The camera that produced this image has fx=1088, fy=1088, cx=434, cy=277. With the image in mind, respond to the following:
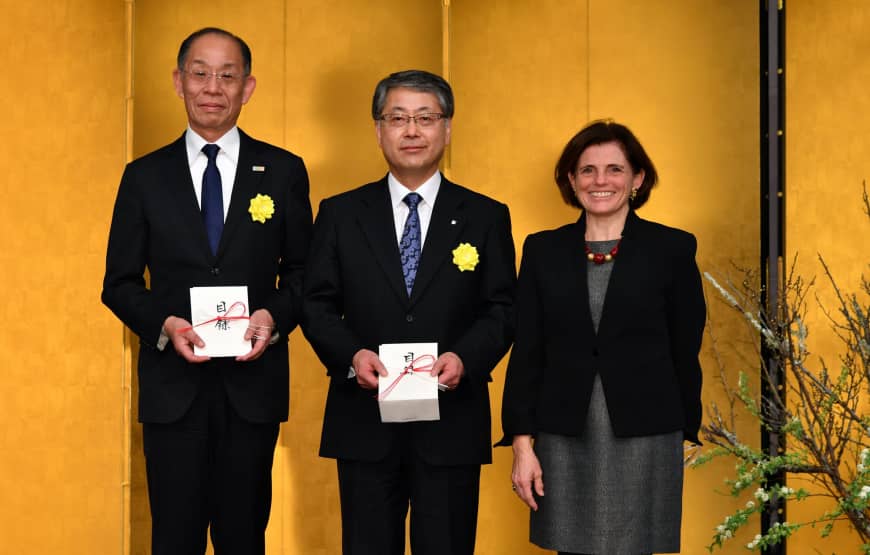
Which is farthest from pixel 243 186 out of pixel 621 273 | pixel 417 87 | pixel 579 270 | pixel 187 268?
pixel 621 273

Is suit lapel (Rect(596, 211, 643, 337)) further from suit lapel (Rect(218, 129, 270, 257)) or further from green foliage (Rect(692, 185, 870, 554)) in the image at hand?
suit lapel (Rect(218, 129, 270, 257))

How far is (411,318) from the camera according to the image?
9.01ft

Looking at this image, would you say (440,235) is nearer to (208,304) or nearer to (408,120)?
(408,120)

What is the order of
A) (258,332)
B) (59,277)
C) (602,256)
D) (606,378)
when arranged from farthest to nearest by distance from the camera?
(59,277), (258,332), (602,256), (606,378)

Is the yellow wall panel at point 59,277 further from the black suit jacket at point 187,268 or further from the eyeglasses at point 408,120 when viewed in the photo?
the eyeglasses at point 408,120

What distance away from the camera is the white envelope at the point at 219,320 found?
108 inches

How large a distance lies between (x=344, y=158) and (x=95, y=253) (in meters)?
1.02

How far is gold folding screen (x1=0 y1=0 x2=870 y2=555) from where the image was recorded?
4125 mm

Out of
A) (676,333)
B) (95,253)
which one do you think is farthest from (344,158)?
(676,333)

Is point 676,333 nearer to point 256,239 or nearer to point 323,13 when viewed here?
point 256,239

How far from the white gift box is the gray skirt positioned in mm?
316

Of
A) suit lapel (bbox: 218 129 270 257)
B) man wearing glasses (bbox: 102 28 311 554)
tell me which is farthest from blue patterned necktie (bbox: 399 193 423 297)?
suit lapel (bbox: 218 129 270 257)

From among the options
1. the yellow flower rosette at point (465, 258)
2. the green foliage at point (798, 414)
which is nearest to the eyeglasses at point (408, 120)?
the yellow flower rosette at point (465, 258)

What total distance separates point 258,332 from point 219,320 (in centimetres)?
10
